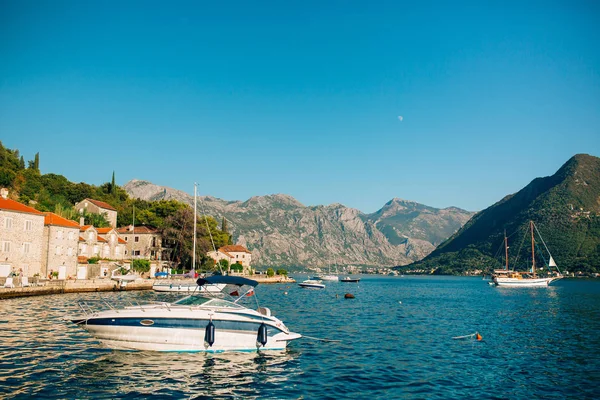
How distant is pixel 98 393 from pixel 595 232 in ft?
766

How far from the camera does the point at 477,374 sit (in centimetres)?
1989

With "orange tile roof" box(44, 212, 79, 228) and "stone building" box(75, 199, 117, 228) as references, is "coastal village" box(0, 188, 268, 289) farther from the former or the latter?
"stone building" box(75, 199, 117, 228)

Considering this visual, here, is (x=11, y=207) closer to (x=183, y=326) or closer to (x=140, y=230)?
(x=183, y=326)

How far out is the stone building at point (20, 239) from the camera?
180 ft

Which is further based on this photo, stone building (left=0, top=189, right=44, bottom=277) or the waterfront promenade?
stone building (left=0, top=189, right=44, bottom=277)

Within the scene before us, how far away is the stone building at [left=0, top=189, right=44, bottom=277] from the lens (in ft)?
180

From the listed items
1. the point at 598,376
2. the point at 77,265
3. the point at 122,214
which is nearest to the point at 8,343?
the point at 598,376

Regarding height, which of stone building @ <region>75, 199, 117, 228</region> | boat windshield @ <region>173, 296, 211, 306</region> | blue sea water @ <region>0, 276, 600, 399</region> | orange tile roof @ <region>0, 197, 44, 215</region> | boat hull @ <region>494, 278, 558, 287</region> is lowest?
boat hull @ <region>494, 278, 558, 287</region>

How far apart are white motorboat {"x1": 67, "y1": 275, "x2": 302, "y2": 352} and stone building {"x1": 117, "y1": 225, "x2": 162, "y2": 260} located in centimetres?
8801

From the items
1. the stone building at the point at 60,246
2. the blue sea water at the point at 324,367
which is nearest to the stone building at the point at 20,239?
the stone building at the point at 60,246

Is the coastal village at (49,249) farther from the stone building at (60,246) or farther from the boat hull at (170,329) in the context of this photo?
the boat hull at (170,329)

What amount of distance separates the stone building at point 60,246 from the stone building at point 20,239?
2.44m

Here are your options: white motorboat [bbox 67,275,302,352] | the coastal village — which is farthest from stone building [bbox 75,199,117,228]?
white motorboat [bbox 67,275,302,352]

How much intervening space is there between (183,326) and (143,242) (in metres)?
91.8
